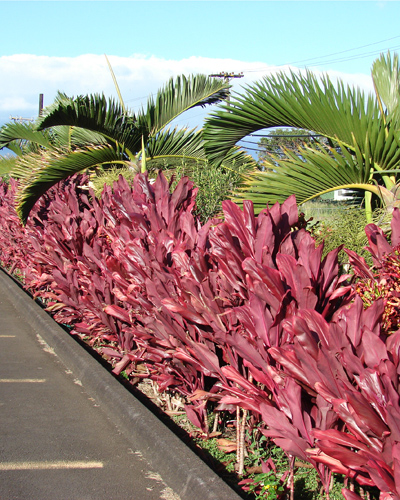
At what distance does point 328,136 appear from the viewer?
4.76 m

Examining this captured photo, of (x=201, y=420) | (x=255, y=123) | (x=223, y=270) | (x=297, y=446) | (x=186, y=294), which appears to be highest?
(x=255, y=123)

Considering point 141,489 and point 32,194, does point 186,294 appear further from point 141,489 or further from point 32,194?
point 32,194

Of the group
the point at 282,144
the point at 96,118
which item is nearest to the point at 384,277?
the point at 282,144

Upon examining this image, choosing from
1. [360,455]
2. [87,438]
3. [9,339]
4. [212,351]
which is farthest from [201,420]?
[9,339]

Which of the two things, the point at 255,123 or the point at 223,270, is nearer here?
the point at 223,270

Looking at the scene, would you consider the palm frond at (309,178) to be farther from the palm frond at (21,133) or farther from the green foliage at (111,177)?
the palm frond at (21,133)

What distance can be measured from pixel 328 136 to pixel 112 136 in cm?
552

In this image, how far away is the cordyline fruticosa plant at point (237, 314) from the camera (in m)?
2.42

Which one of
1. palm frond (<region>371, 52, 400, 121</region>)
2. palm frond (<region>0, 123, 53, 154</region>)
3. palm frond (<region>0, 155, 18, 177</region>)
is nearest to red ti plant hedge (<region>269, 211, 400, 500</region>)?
palm frond (<region>371, 52, 400, 121</region>)

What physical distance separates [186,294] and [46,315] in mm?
3941

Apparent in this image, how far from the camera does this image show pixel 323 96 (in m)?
4.57

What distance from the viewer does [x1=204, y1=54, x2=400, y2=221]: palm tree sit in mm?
4367

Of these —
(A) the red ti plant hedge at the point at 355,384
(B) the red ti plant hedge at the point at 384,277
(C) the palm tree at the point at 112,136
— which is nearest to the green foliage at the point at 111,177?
(C) the palm tree at the point at 112,136

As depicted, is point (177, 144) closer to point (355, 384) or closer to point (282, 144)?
point (282, 144)
